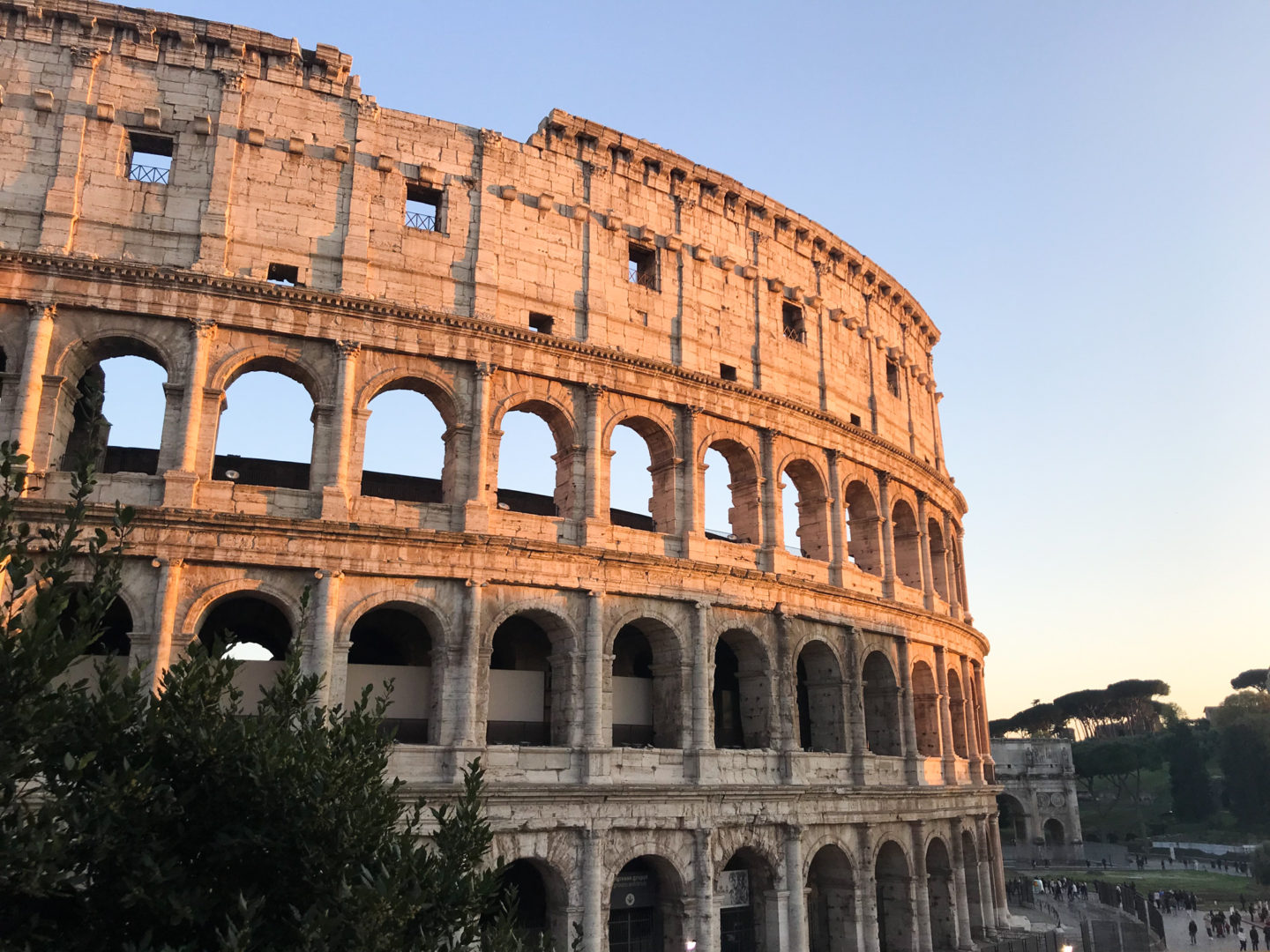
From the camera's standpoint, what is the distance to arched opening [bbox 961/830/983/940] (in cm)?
2766

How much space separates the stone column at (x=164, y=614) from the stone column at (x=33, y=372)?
2.82m

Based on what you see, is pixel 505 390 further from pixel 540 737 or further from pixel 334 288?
pixel 540 737

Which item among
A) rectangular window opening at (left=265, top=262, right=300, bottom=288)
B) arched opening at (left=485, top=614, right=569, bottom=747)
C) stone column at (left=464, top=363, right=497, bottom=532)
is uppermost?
rectangular window opening at (left=265, top=262, right=300, bottom=288)

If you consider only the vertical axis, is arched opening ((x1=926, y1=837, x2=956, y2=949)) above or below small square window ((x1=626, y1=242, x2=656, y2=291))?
below

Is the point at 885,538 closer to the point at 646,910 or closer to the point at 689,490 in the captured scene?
the point at 689,490

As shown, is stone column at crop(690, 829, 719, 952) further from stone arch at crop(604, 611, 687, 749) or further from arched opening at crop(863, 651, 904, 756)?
arched opening at crop(863, 651, 904, 756)

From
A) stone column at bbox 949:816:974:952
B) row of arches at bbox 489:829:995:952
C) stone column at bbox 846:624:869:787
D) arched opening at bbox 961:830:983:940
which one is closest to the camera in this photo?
row of arches at bbox 489:829:995:952

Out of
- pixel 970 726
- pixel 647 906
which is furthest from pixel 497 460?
pixel 970 726

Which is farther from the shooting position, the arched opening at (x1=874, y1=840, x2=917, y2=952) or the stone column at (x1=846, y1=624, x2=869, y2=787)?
the arched opening at (x1=874, y1=840, x2=917, y2=952)

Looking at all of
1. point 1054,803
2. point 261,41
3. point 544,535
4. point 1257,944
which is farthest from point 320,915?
point 1054,803

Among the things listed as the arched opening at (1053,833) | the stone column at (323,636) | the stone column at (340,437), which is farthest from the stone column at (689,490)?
the arched opening at (1053,833)

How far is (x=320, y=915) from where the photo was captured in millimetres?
7203

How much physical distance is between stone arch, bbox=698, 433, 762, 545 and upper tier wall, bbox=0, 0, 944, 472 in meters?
1.67

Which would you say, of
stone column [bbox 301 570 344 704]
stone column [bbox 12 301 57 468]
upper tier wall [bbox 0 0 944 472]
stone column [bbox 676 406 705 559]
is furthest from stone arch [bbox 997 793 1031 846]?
stone column [bbox 12 301 57 468]
